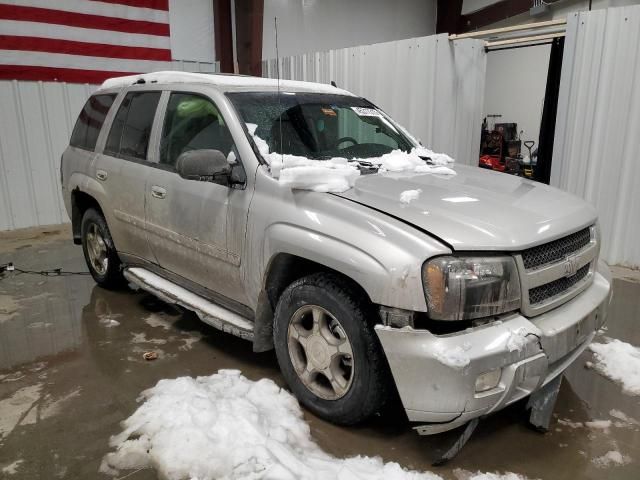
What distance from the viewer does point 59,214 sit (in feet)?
25.3

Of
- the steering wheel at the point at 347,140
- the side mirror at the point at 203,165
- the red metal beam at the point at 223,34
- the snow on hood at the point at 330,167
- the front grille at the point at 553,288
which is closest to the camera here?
the front grille at the point at 553,288

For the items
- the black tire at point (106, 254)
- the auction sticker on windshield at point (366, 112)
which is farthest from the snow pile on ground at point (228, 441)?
the auction sticker on windshield at point (366, 112)

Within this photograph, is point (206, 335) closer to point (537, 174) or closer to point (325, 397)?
point (325, 397)

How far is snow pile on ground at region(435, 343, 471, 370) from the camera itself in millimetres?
1948

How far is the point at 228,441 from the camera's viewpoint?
2332 mm

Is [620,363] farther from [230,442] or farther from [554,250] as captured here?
[230,442]

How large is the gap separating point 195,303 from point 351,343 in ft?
4.55

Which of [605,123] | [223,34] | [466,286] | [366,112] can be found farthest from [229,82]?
[223,34]

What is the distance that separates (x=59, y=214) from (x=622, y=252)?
7599 millimetres

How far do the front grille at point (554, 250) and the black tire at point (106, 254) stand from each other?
3.39 m

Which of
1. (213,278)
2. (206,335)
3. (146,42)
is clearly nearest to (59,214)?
(146,42)

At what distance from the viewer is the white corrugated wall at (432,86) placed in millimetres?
5617

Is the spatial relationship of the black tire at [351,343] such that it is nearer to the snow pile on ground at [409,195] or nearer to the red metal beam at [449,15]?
the snow pile on ground at [409,195]

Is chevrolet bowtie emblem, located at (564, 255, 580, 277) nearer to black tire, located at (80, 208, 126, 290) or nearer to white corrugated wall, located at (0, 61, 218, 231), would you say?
black tire, located at (80, 208, 126, 290)
